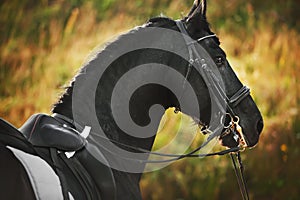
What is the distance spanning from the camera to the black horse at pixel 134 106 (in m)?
2.36

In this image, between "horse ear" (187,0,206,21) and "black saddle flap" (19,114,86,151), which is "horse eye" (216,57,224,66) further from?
"black saddle flap" (19,114,86,151)

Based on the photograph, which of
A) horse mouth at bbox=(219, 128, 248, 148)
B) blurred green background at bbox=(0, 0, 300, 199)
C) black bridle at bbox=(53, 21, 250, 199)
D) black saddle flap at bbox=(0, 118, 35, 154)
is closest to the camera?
black saddle flap at bbox=(0, 118, 35, 154)

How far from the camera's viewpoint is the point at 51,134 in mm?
2312

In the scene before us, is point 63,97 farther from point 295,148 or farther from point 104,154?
point 295,148

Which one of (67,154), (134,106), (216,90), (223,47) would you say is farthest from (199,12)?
(223,47)

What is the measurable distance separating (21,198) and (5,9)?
15.6ft

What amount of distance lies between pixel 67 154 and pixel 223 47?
4.20 metres

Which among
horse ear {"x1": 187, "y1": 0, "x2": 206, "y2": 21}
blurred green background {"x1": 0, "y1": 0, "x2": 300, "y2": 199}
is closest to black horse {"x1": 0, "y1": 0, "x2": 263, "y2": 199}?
horse ear {"x1": 187, "y1": 0, "x2": 206, "y2": 21}

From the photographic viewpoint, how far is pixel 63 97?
257 centimetres

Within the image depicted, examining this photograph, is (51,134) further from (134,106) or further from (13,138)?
(134,106)

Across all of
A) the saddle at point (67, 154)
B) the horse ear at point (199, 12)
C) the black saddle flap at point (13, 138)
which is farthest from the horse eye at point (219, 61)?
the black saddle flap at point (13, 138)

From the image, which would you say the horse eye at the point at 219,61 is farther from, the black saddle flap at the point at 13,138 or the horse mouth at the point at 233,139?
the black saddle flap at the point at 13,138

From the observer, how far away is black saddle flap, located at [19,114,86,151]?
2.30m

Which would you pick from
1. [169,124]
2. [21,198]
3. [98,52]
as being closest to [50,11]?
[169,124]
